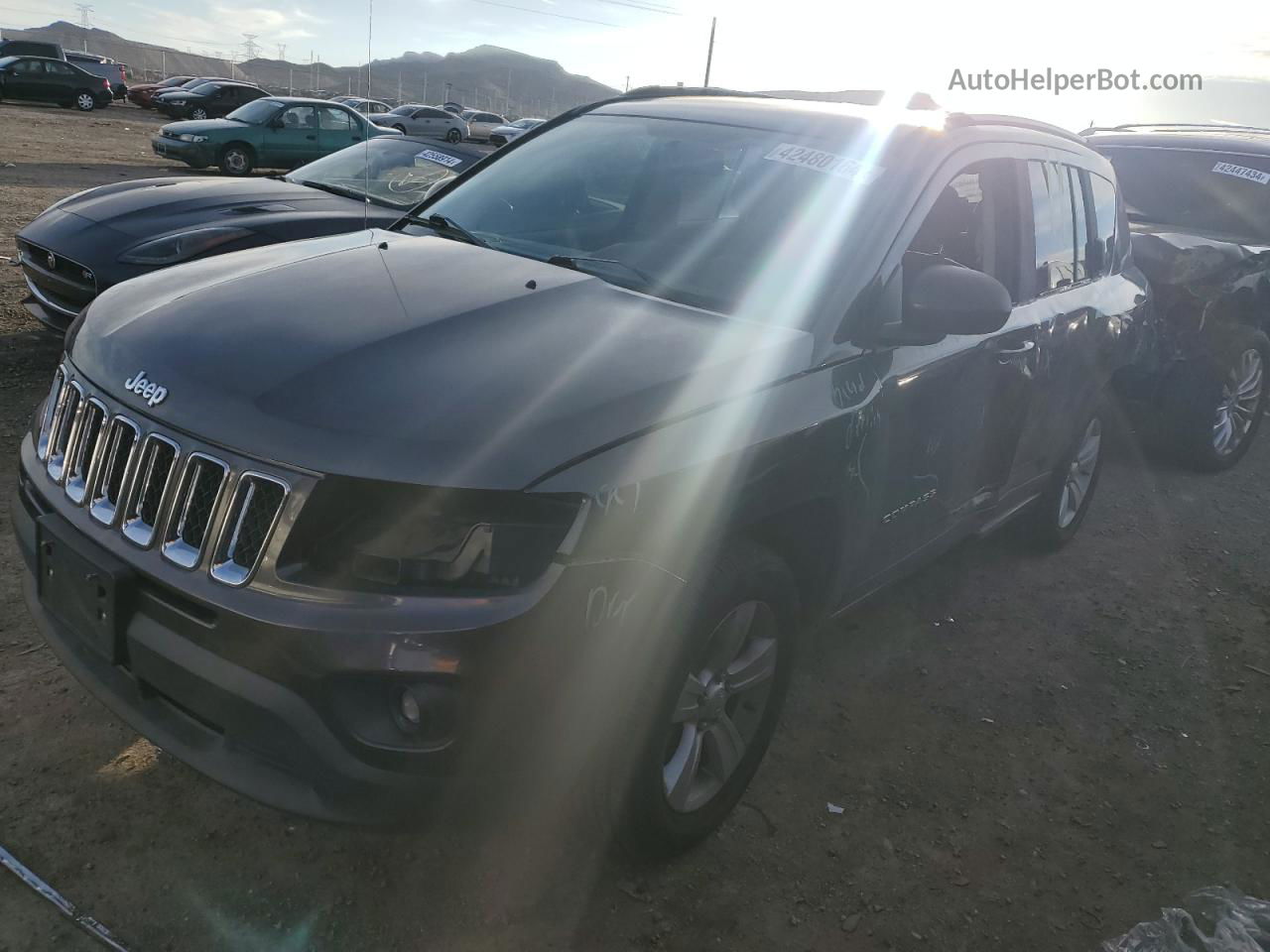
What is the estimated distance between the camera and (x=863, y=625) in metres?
4.02

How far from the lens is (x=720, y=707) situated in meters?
2.50

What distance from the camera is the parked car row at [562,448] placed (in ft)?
6.19

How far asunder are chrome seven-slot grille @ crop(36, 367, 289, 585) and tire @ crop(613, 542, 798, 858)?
0.91 metres

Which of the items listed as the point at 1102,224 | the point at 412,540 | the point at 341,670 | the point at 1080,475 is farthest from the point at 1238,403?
the point at 341,670

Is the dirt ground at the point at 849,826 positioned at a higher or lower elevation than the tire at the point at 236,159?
lower

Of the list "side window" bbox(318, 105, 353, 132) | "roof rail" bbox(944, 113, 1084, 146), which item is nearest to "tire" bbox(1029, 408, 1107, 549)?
"roof rail" bbox(944, 113, 1084, 146)

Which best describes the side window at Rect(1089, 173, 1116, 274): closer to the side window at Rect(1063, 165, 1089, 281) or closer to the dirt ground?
the side window at Rect(1063, 165, 1089, 281)

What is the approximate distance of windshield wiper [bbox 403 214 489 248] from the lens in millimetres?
3211

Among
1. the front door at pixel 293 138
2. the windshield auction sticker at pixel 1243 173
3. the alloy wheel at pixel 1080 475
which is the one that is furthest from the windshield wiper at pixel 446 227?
the front door at pixel 293 138

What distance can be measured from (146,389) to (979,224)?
2.63 m

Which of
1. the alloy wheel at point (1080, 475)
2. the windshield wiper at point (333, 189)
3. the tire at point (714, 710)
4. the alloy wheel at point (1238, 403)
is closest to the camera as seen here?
the tire at point (714, 710)

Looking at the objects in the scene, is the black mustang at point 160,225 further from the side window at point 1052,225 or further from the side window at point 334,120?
the side window at point 334,120

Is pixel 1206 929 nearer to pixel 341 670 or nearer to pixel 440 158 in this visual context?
pixel 341 670

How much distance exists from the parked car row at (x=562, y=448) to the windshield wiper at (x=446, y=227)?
0.05 meters
